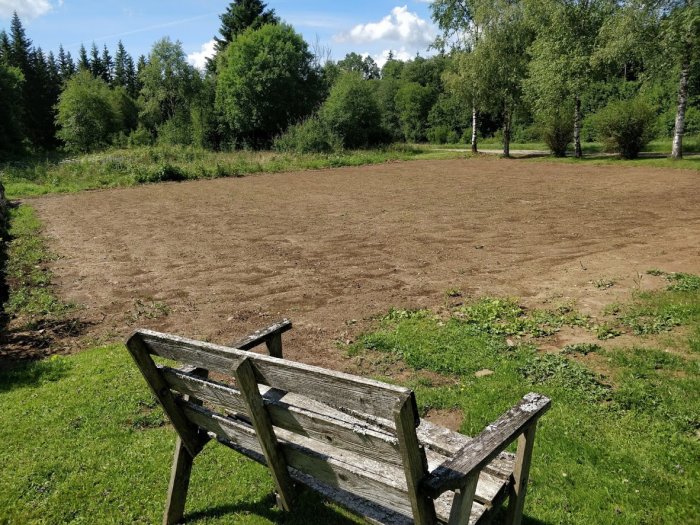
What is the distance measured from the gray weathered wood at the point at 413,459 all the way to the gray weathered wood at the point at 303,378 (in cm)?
5

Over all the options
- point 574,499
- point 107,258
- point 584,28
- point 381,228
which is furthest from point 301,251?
point 584,28

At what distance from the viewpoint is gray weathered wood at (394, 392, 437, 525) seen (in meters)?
1.63

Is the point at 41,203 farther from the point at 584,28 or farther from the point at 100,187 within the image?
the point at 584,28

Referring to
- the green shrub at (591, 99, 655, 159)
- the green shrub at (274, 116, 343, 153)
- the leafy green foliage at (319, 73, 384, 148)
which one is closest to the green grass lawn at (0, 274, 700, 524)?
the green shrub at (591, 99, 655, 159)

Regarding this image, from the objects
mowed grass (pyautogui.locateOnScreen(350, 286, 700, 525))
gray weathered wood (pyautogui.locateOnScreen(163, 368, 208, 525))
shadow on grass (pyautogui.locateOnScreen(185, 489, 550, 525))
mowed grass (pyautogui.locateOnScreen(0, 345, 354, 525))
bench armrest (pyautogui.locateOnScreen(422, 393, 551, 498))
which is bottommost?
shadow on grass (pyautogui.locateOnScreen(185, 489, 550, 525))

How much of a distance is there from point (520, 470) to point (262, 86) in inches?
1943

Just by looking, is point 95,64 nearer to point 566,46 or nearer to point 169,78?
point 169,78

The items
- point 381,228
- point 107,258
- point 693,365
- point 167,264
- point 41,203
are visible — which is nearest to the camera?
point 693,365

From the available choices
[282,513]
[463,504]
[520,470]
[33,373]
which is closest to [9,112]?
[33,373]

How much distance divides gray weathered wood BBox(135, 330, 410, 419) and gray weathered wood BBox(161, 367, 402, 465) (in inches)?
5.0

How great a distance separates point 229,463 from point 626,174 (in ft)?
74.9

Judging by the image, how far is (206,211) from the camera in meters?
17.1

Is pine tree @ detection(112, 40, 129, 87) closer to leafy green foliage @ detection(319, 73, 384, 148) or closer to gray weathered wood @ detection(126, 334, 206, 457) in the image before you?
leafy green foliage @ detection(319, 73, 384, 148)

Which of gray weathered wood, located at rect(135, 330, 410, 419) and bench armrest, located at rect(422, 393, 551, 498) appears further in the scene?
bench armrest, located at rect(422, 393, 551, 498)
